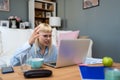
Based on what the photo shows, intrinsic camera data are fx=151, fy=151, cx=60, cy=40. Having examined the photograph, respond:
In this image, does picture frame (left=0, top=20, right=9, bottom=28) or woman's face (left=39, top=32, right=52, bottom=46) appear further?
picture frame (left=0, top=20, right=9, bottom=28)

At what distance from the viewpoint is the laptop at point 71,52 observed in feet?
3.62

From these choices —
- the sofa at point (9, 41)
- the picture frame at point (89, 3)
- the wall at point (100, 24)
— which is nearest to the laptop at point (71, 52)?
the sofa at point (9, 41)

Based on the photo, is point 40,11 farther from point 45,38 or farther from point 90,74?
point 90,74

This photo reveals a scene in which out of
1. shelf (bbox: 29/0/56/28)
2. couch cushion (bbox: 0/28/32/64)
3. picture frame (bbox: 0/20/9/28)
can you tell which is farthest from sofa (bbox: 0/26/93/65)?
shelf (bbox: 29/0/56/28)

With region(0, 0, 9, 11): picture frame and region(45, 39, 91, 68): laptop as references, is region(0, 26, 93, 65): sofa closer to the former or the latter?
region(45, 39, 91, 68): laptop

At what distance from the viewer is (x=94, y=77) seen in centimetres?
82

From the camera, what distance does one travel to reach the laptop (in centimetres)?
110

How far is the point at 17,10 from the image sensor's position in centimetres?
395

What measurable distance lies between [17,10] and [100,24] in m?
2.15

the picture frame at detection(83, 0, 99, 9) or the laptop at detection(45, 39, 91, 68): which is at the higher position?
the picture frame at detection(83, 0, 99, 9)

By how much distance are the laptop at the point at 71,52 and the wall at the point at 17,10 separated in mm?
2960

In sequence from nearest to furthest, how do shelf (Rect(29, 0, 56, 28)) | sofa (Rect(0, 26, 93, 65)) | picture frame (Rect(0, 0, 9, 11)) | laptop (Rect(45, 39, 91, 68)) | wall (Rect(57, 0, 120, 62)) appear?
1. laptop (Rect(45, 39, 91, 68))
2. sofa (Rect(0, 26, 93, 65))
3. wall (Rect(57, 0, 120, 62))
4. picture frame (Rect(0, 0, 9, 11))
5. shelf (Rect(29, 0, 56, 28))

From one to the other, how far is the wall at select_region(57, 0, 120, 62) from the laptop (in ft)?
6.07

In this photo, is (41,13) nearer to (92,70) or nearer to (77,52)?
(77,52)
